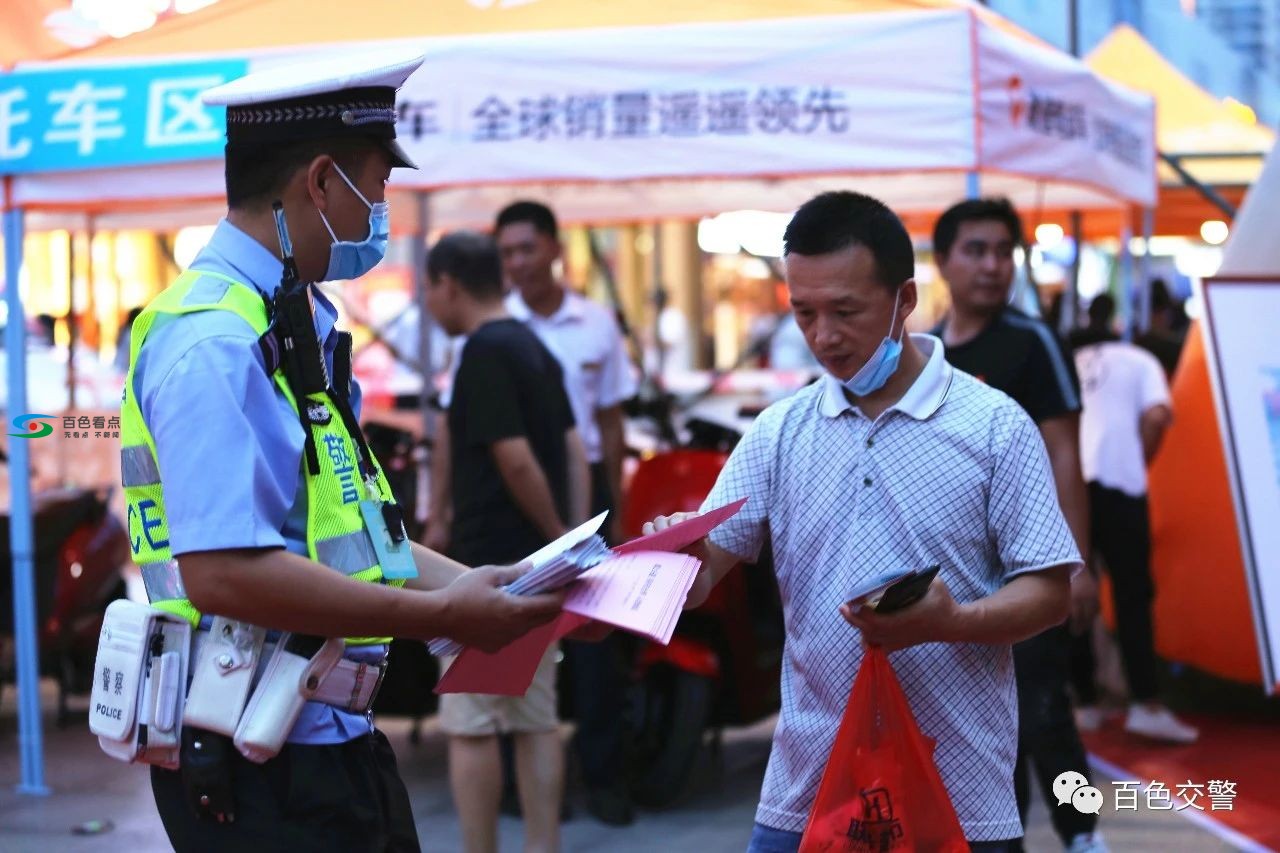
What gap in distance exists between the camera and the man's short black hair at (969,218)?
193 inches

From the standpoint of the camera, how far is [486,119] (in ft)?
19.3

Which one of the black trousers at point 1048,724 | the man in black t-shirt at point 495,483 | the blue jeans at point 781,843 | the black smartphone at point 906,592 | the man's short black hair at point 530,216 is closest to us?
the black smartphone at point 906,592

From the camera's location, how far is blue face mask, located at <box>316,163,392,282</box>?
2.42 m

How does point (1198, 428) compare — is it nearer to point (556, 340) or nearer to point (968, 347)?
point (556, 340)

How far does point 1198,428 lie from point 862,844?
576cm

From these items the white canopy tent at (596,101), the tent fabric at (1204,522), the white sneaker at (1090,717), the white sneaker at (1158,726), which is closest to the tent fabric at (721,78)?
the white canopy tent at (596,101)

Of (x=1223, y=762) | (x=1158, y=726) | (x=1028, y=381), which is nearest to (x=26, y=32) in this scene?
(x=1028, y=381)

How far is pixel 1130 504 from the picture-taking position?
7371mm

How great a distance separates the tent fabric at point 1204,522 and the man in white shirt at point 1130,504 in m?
0.34

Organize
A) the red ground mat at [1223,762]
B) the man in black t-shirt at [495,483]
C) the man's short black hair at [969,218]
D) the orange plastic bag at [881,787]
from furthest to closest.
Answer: the red ground mat at [1223,762] < the man in black t-shirt at [495,483] < the man's short black hair at [969,218] < the orange plastic bag at [881,787]

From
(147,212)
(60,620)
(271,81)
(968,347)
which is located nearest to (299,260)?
(271,81)

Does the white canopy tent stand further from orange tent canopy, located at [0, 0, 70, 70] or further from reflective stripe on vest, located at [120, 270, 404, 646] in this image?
reflective stripe on vest, located at [120, 270, 404, 646]

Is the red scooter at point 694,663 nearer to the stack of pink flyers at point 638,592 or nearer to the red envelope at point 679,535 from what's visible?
the red envelope at point 679,535

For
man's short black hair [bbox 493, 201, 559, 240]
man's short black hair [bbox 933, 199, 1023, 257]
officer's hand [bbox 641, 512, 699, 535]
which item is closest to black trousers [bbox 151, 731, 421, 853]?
officer's hand [bbox 641, 512, 699, 535]
